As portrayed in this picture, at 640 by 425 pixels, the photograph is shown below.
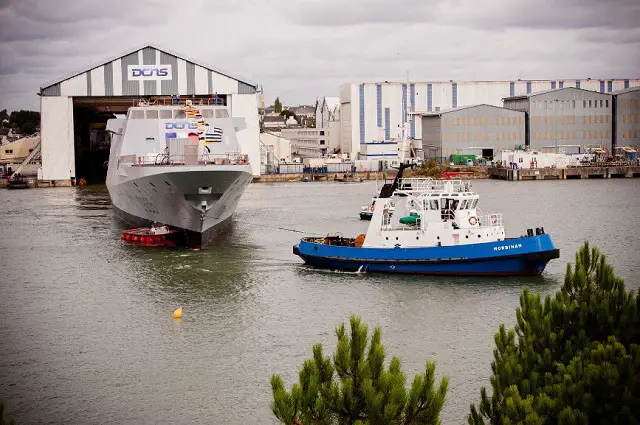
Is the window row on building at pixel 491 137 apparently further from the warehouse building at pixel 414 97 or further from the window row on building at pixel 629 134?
the window row on building at pixel 629 134

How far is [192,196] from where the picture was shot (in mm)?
32656

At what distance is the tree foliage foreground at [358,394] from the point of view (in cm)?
955

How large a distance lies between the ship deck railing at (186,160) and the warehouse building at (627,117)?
48.1 meters

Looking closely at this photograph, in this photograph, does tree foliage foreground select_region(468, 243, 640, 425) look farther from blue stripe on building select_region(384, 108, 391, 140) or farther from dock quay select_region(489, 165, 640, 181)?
blue stripe on building select_region(384, 108, 391, 140)

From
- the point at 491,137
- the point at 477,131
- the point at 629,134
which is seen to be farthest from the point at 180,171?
the point at 629,134

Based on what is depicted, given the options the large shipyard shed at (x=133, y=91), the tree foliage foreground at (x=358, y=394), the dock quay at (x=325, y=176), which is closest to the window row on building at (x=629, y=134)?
the dock quay at (x=325, y=176)

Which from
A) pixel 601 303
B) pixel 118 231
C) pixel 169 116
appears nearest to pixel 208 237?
pixel 118 231

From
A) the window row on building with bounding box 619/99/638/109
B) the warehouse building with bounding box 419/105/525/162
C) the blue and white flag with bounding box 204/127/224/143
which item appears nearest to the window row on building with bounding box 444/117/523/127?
the warehouse building with bounding box 419/105/525/162

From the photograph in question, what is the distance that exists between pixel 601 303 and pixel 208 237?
23.5 meters

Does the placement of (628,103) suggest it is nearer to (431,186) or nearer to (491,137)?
(491,137)

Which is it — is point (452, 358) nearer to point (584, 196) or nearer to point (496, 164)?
point (584, 196)

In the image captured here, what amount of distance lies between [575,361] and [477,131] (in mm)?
66255

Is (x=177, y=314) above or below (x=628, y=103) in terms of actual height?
below

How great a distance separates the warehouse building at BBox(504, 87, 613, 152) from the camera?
74625 millimetres
